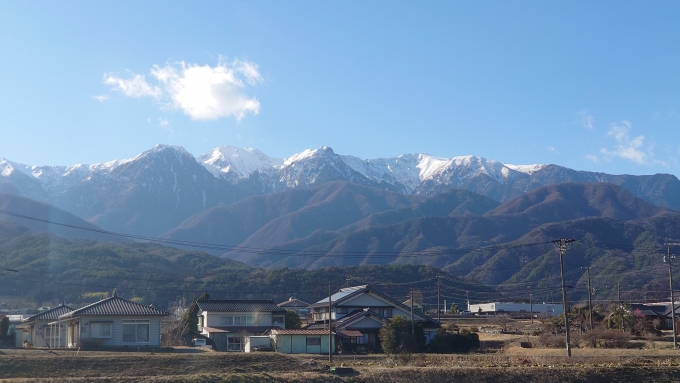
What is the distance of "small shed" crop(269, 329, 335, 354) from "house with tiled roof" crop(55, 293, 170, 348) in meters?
7.56

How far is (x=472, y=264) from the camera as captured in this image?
557 feet

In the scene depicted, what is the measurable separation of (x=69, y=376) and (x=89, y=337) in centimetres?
1025

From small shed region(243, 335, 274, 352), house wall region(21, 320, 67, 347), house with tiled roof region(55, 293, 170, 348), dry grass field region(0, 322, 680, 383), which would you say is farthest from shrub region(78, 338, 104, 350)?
small shed region(243, 335, 274, 352)

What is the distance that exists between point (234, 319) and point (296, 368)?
1963 centimetres

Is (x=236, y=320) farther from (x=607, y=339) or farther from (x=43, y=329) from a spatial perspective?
(x=607, y=339)

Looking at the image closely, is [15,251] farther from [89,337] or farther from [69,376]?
[69,376]

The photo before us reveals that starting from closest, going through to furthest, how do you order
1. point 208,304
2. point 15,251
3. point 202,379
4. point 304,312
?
point 202,379, point 208,304, point 304,312, point 15,251

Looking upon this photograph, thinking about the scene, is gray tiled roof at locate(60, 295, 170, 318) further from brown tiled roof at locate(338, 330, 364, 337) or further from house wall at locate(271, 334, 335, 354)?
brown tiled roof at locate(338, 330, 364, 337)

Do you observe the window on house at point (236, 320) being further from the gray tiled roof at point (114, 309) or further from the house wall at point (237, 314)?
the gray tiled roof at point (114, 309)

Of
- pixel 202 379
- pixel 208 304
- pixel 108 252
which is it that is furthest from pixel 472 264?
pixel 202 379

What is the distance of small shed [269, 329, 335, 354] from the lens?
4497cm

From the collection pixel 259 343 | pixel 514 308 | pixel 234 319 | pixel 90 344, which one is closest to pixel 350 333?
pixel 259 343

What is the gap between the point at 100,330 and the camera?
40.8 metres

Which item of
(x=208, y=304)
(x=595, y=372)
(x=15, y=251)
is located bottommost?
(x=595, y=372)
